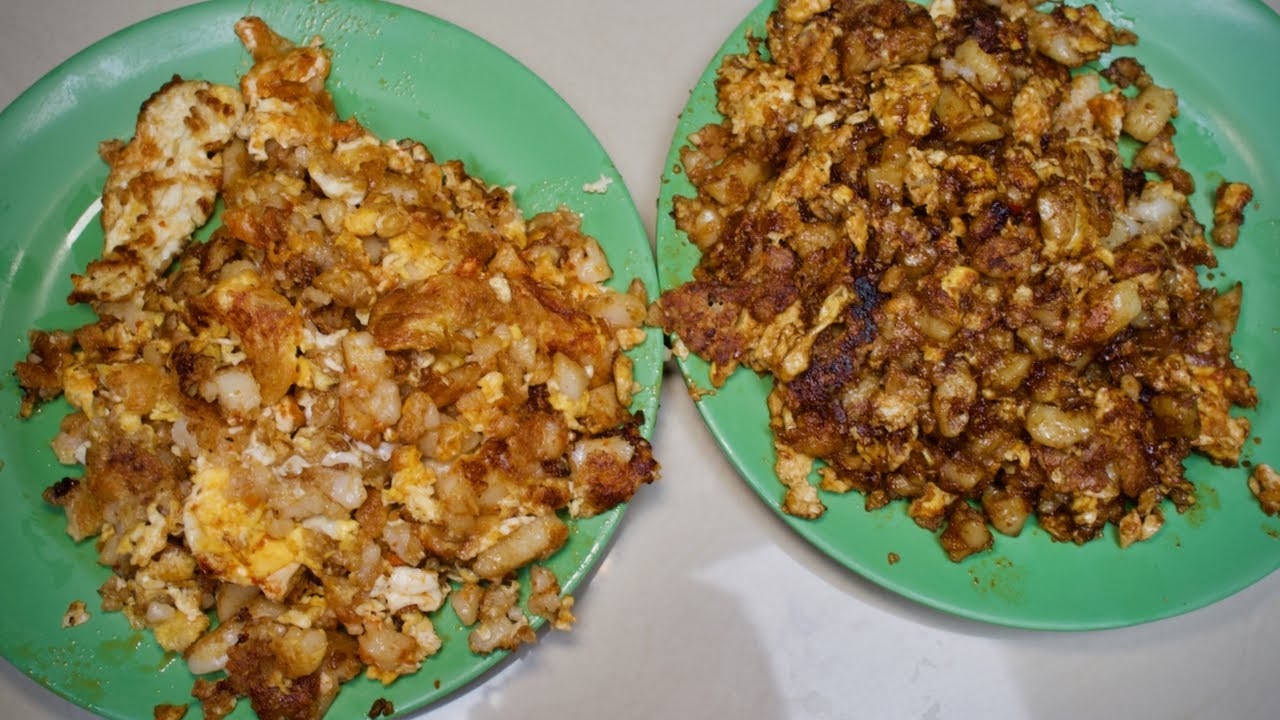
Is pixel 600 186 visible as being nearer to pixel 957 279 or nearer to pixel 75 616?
pixel 957 279

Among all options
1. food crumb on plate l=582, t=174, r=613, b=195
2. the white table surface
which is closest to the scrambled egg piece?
food crumb on plate l=582, t=174, r=613, b=195

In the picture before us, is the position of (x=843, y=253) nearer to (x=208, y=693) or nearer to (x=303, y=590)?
(x=303, y=590)

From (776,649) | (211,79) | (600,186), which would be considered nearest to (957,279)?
(600,186)

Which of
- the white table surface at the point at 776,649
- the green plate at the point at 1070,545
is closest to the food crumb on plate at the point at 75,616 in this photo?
the white table surface at the point at 776,649

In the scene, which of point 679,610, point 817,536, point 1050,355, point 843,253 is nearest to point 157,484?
point 679,610

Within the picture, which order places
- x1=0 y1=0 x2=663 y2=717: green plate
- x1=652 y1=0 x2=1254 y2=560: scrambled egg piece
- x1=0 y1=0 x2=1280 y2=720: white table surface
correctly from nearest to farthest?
x1=652 y1=0 x2=1254 y2=560: scrambled egg piece
x1=0 y1=0 x2=663 y2=717: green plate
x1=0 y1=0 x2=1280 y2=720: white table surface

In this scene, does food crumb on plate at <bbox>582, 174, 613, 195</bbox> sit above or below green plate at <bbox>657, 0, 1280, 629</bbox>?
above

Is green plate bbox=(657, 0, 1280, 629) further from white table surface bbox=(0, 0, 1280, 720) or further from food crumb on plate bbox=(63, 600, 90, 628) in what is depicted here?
Answer: food crumb on plate bbox=(63, 600, 90, 628)
